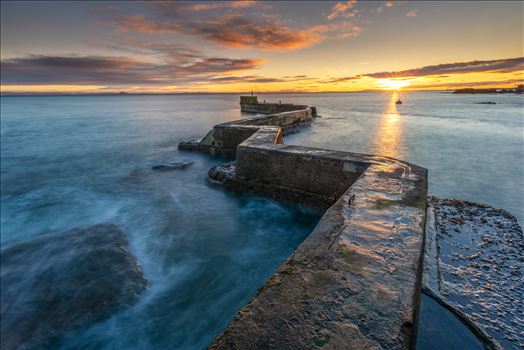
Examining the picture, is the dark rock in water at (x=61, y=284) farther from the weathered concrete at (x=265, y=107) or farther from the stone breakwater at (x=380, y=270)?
the weathered concrete at (x=265, y=107)

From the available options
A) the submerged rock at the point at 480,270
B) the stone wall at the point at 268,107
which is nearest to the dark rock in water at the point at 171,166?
the submerged rock at the point at 480,270

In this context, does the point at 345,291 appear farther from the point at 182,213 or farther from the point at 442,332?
the point at 182,213

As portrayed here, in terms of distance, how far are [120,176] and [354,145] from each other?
13.8 metres

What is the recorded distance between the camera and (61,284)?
5145mm

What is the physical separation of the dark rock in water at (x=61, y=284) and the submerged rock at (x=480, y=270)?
5.14 m

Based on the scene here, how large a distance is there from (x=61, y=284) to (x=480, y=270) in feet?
24.1

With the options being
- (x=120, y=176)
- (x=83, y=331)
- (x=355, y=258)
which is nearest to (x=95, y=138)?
(x=120, y=176)

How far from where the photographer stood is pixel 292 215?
7.39 meters

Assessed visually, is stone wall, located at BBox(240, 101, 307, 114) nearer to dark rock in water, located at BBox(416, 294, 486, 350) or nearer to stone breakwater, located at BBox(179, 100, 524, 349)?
stone breakwater, located at BBox(179, 100, 524, 349)

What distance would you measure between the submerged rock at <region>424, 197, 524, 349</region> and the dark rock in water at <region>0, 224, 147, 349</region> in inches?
202

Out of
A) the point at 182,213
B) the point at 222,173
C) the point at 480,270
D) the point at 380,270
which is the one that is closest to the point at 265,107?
the point at 222,173

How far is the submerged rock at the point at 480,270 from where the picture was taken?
317cm

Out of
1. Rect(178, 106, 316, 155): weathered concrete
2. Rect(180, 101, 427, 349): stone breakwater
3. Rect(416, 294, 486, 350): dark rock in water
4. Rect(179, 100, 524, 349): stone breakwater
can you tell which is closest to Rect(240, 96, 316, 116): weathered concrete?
Rect(178, 106, 316, 155): weathered concrete

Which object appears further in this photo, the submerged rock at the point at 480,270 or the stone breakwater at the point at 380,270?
the submerged rock at the point at 480,270
